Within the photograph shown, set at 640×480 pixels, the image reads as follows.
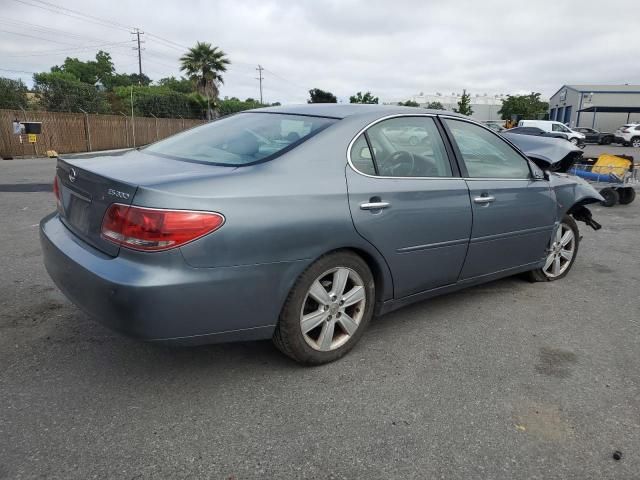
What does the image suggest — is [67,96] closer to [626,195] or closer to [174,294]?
[626,195]

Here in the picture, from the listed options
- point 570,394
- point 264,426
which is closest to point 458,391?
point 570,394

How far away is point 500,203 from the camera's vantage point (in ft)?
12.6

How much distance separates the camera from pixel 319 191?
9.12 feet

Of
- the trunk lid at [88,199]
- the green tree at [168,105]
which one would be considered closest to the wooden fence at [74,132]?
the green tree at [168,105]

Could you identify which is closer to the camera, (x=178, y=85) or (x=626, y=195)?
(x=626, y=195)

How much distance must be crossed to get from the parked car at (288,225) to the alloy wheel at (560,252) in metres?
0.73

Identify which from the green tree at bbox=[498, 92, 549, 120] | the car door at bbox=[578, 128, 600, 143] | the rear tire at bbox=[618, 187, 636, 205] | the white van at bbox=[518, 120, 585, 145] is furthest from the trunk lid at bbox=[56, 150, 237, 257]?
the green tree at bbox=[498, 92, 549, 120]

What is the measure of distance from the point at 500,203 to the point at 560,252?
1.35 metres

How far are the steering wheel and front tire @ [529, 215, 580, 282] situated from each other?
6.39 ft

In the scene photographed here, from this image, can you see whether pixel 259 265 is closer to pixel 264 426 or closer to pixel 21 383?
pixel 264 426

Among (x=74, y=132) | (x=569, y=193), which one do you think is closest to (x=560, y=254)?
(x=569, y=193)

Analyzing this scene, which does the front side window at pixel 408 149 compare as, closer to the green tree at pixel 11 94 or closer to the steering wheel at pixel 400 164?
the steering wheel at pixel 400 164

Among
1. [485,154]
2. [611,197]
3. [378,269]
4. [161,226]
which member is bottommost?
[611,197]

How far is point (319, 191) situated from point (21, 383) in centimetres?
191
